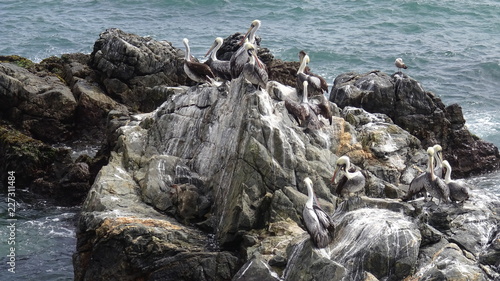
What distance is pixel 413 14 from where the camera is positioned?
161 feet

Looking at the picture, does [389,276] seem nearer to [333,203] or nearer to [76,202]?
[333,203]

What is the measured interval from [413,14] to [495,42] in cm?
774

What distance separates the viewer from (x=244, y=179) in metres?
16.2

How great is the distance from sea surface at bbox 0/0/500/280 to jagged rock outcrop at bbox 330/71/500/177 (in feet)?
16.6

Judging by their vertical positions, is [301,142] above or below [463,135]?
above

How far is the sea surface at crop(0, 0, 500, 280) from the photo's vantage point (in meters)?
36.6

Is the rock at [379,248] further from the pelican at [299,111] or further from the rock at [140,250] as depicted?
the pelican at [299,111]

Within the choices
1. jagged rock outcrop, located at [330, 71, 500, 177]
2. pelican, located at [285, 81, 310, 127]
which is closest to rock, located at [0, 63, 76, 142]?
jagged rock outcrop, located at [330, 71, 500, 177]

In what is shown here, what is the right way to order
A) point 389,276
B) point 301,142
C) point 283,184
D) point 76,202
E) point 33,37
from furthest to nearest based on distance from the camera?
point 33,37 → point 76,202 → point 301,142 → point 283,184 → point 389,276

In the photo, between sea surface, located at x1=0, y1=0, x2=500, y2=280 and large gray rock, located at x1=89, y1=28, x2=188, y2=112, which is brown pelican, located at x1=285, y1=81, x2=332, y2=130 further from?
sea surface, located at x1=0, y1=0, x2=500, y2=280

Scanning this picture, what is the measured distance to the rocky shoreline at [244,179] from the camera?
1415 cm

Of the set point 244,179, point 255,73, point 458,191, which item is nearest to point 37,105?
point 255,73

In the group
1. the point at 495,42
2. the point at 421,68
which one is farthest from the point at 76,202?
the point at 495,42

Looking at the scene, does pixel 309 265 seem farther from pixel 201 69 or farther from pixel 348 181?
pixel 201 69
